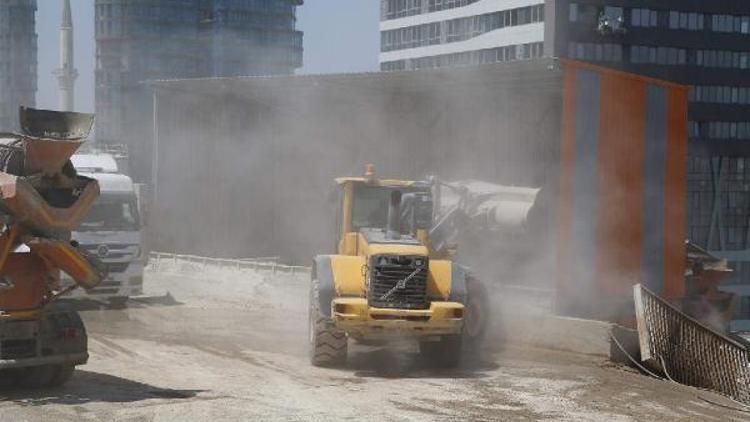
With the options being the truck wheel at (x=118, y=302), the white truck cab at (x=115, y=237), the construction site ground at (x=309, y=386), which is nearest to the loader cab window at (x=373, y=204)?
the construction site ground at (x=309, y=386)

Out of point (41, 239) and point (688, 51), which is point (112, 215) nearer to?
point (41, 239)

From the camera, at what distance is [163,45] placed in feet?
416

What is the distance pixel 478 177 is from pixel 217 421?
20.0m

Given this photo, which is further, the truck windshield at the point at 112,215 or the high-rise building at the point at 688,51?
the high-rise building at the point at 688,51

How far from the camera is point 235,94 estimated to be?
41.5 metres

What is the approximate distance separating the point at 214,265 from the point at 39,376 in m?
17.2

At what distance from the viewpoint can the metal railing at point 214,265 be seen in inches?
1088

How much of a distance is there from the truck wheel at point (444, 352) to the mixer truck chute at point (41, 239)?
212 inches

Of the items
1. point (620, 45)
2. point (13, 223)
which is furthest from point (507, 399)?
point (620, 45)

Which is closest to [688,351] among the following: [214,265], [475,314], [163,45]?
[475,314]

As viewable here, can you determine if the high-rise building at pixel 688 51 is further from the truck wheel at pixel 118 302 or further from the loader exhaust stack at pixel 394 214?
the loader exhaust stack at pixel 394 214

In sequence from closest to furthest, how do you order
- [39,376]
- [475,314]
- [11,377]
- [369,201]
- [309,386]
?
[39,376] < [11,377] < [309,386] < [369,201] < [475,314]

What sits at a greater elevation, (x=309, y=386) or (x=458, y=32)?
(x=458, y=32)

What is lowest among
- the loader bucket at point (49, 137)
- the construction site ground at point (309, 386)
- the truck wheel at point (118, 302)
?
the truck wheel at point (118, 302)
